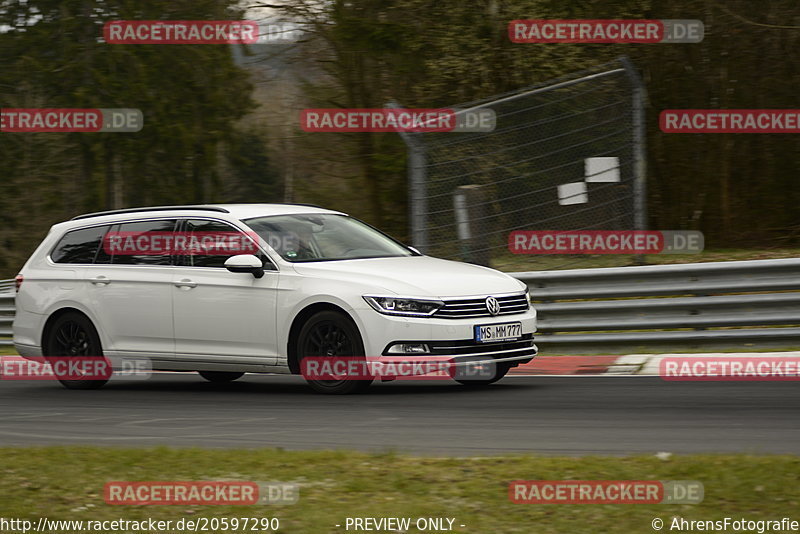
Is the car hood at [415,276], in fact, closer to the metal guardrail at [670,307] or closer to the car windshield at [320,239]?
the car windshield at [320,239]

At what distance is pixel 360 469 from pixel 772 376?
526cm

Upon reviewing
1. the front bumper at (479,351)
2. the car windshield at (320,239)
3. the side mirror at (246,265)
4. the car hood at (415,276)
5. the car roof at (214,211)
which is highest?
the car roof at (214,211)

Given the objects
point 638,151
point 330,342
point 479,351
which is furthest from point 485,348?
point 638,151

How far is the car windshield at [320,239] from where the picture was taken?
11.0 meters

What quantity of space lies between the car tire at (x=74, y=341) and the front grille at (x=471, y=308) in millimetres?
3598

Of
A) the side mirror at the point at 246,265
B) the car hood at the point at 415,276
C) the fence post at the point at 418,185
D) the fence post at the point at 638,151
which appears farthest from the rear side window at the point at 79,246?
the fence post at the point at 638,151

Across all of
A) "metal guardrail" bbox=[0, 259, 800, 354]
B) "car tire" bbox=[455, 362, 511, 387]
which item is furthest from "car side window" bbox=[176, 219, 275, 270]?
"metal guardrail" bbox=[0, 259, 800, 354]

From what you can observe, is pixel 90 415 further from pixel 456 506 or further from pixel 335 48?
pixel 335 48

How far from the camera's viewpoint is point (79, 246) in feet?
40.7

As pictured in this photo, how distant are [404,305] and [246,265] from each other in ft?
4.75

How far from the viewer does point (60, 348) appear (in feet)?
39.8

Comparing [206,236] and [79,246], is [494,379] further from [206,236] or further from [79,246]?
[79,246]

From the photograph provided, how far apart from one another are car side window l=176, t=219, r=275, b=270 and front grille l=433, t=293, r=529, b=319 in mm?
1711

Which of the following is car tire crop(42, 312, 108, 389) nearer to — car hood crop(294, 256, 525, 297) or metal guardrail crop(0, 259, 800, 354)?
car hood crop(294, 256, 525, 297)
